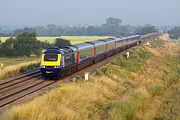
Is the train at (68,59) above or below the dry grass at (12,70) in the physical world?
above

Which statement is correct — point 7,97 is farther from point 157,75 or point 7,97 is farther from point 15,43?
point 15,43

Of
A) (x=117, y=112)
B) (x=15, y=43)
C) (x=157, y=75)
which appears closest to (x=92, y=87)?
(x=117, y=112)

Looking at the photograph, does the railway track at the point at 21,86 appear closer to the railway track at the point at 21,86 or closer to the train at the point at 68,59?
the railway track at the point at 21,86

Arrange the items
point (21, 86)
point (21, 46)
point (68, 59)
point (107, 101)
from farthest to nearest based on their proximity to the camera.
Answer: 1. point (21, 46)
2. point (68, 59)
3. point (21, 86)
4. point (107, 101)

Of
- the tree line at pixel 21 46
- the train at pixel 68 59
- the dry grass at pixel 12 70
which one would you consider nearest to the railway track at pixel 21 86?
the train at pixel 68 59

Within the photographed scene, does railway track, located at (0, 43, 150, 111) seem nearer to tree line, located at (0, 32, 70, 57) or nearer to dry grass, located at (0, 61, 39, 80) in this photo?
dry grass, located at (0, 61, 39, 80)

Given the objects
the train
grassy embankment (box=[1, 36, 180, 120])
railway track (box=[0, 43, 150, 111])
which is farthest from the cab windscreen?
grassy embankment (box=[1, 36, 180, 120])

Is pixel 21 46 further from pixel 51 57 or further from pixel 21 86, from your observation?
pixel 21 86

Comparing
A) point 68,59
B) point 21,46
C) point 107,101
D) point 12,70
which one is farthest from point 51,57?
point 21,46

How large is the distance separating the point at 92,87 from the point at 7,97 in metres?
5.61

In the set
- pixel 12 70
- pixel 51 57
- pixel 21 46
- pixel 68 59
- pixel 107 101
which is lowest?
pixel 21 46

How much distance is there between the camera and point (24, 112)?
14164 millimetres

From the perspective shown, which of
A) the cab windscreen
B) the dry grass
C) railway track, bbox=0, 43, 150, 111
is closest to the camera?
railway track, bbox=0, 43, 150, 111

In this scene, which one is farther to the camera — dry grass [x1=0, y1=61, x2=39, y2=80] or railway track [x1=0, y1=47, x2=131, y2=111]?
dry grass [x1=0, y1=61, x2=39, y2=80]
